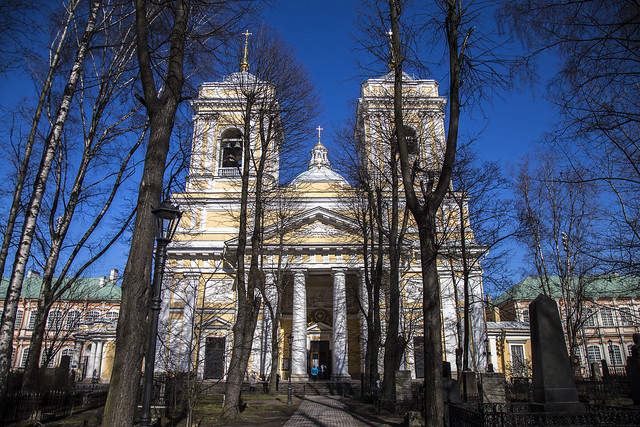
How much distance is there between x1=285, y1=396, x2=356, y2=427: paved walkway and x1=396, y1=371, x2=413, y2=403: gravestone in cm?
166

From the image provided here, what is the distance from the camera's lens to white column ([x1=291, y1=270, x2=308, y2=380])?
84.6 feet

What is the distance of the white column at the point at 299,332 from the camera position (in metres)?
25.8

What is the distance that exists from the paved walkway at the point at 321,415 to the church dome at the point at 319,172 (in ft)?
53.6

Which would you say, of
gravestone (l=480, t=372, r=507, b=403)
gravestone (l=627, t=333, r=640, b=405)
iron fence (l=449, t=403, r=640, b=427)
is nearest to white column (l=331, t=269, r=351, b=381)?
gravestone (l=480, t=372, r=507, b=403)

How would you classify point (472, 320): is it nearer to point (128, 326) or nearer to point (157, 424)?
point (157, 424)

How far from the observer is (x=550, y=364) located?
7594 millimetres

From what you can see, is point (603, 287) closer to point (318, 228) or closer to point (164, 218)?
point (318, 228)

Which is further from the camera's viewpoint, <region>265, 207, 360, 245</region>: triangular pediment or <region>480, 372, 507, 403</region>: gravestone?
<region>265, 207, 360, 245</region>: triangular pediment

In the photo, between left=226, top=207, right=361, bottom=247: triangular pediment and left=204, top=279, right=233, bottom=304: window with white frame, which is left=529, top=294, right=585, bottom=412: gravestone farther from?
left=204, top=279, right=233, bottom=304: window with white frame

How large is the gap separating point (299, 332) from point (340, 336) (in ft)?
7.66

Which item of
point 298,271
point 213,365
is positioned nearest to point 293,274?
point 298,271

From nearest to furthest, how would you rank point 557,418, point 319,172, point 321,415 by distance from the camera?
point 557,418 → point 321,415 → point 319,172

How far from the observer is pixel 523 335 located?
113ft

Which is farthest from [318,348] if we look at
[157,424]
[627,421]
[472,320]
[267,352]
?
[627,421]
